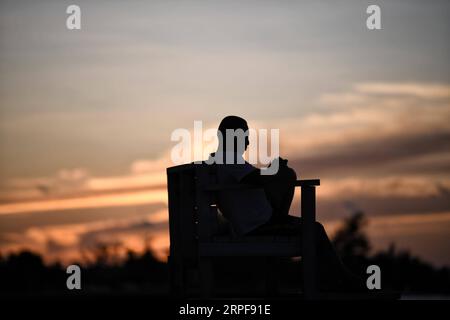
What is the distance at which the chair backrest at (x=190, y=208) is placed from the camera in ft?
27.6

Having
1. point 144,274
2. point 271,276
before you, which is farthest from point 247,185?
point 144,274

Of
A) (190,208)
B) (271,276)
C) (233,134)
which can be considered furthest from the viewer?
(271,276)

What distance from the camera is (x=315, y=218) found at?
823cm

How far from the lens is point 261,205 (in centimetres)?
834

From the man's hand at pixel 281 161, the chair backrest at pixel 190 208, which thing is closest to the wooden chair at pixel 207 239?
the chair backrest at pixel 190 208

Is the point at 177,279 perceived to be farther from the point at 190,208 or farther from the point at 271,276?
the point at 271,276

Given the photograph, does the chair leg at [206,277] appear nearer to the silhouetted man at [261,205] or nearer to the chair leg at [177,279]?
the silhouetted man at [261,205]

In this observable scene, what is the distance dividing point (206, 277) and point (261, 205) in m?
0.66

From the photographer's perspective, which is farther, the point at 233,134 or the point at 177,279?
the point at 177,279

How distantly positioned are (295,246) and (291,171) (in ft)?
1.79

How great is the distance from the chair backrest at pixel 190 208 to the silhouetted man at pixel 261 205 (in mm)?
137

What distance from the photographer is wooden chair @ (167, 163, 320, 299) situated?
26.9 ft
